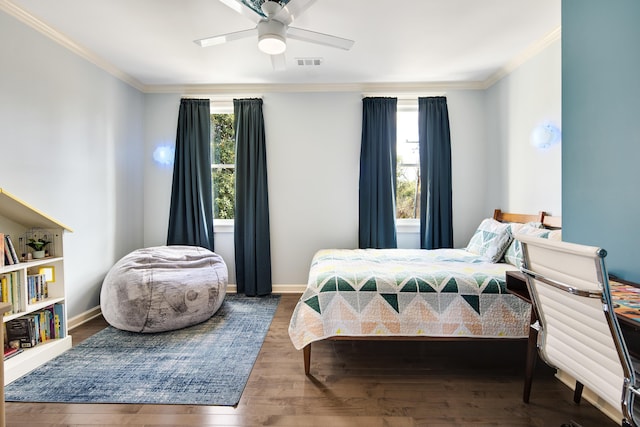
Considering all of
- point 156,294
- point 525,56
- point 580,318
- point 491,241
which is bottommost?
point 156,294

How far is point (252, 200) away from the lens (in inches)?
151

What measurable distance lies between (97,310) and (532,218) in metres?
4.65

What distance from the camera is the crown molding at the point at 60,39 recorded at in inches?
90.2

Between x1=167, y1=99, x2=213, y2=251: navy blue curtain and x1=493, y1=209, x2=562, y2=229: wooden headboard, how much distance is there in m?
3.65

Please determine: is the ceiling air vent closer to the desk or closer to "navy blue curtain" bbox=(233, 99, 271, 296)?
"navy blue curtain" bbox=(233, 99, 271, 296)

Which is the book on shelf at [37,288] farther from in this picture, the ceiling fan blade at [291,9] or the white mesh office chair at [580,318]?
the white mesh office chair at [580,318]

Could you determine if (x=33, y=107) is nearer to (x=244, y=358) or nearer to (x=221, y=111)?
(x=221, y=111)

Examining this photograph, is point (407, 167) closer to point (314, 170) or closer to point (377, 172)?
point (377, 172)

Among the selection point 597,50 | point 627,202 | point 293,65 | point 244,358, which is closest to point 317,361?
point 244,358

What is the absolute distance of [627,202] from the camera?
5.12 feet

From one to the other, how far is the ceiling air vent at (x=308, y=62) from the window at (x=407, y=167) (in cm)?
140

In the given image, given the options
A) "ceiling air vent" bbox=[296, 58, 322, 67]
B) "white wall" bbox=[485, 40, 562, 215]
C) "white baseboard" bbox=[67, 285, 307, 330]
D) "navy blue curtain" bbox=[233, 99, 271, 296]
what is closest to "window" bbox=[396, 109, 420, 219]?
"white wall" bbox=[485, 40, 562, 215]

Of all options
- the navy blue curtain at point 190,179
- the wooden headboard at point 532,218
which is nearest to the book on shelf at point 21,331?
the navy blue curtain at point 190,179

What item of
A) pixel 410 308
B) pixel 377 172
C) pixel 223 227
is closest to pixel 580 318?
pixel 410 308
